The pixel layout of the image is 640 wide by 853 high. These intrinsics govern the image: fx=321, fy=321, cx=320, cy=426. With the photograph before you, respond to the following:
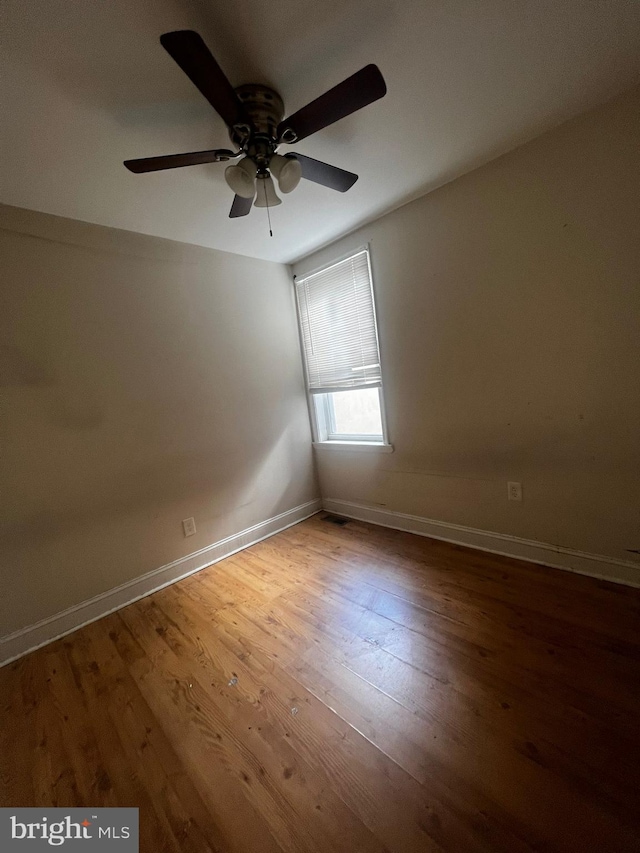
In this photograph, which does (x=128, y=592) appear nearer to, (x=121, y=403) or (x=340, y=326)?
(x=121, y=403)

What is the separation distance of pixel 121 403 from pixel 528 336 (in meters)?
2.51

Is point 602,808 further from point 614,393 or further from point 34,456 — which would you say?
point 34,456

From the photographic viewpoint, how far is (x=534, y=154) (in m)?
1.69

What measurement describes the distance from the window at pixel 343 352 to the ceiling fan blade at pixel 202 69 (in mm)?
1544

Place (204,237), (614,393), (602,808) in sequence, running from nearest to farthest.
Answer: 1. (602,808)
2. (614,393)
3. (204,237)

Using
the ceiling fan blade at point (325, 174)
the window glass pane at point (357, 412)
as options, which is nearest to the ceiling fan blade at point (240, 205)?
the ceiling fan blade at point (325, 174)

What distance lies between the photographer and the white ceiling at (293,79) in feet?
3.29

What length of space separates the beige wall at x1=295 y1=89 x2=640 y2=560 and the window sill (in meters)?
0.17

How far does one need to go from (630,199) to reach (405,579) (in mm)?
2255

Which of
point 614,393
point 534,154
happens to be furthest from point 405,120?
point 614,393

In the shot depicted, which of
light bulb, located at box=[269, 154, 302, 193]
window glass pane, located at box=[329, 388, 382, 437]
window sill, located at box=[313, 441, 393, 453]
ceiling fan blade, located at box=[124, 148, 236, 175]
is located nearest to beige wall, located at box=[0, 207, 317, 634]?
window sill, located at box=[313, 441, 393, 453]

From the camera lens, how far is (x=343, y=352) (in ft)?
9.11

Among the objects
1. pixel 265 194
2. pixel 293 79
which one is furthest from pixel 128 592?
pixel 293 79

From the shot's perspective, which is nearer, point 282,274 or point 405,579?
point 405,579
